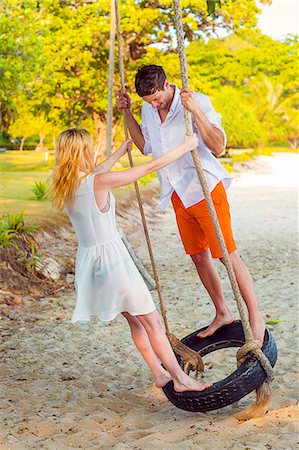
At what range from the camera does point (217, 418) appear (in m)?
3.51

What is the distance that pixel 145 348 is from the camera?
133 inches

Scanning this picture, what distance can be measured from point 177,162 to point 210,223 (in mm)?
316

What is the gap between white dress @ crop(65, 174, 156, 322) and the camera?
3221mm

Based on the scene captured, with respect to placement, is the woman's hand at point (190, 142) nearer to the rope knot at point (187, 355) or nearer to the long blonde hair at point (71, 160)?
the long blonde hair at point (71, 160)

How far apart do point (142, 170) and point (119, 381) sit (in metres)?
1.58

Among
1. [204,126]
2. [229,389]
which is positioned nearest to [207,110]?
[204,126]

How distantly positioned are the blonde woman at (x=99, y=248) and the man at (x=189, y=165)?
0.24 m

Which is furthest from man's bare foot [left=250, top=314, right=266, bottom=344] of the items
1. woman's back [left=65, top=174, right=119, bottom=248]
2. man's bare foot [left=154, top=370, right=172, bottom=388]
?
woman's back [left=65, top=174, right=119, bottom=248]

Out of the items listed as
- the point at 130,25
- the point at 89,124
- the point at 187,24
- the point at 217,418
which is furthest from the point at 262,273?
the point at 89,124

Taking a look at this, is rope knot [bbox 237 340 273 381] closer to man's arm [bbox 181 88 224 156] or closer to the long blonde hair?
man's arm [bbox 181 88 224 156]

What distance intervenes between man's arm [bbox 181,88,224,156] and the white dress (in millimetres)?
490

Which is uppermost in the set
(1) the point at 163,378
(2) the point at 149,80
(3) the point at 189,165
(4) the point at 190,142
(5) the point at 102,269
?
(2) the point at 149,80

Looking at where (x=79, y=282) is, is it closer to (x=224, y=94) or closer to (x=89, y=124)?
(x=89, y=124)

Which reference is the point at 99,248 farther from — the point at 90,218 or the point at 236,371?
the point at 236,371
